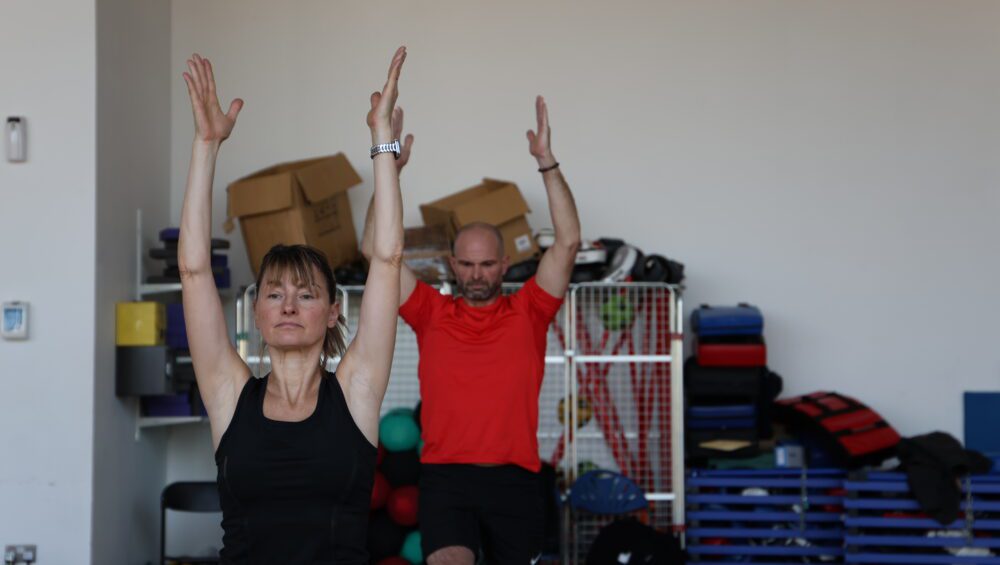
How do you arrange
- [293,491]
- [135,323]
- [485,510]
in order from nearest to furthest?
[293,491]
[485,510]
[135,323]

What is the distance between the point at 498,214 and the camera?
5.39 meters

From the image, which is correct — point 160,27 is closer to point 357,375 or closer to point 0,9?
point 0,9

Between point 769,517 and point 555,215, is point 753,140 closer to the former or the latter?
point 769,517

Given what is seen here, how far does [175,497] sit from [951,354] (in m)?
3.54

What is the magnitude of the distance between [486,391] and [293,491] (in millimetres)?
1971

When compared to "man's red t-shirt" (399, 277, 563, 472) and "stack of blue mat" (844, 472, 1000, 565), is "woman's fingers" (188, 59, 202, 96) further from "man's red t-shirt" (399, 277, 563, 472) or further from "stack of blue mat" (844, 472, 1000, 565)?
"stack of blue mat" (844, 472, 1000, 565)

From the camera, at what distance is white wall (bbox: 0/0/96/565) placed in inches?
189

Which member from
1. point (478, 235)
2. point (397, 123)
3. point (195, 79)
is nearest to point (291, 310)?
point (195, 79)

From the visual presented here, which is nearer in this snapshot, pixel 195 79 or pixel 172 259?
pixel 195 79

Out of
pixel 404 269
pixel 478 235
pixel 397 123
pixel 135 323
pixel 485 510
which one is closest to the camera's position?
pixel 397 123

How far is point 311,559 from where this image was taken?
2205 mm

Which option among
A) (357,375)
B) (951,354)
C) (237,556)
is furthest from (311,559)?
(951,354)

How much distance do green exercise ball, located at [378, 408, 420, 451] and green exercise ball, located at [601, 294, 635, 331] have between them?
3.09 ft

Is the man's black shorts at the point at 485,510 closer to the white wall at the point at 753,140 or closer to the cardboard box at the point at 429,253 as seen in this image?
the cardboard box at the point at 429,253
